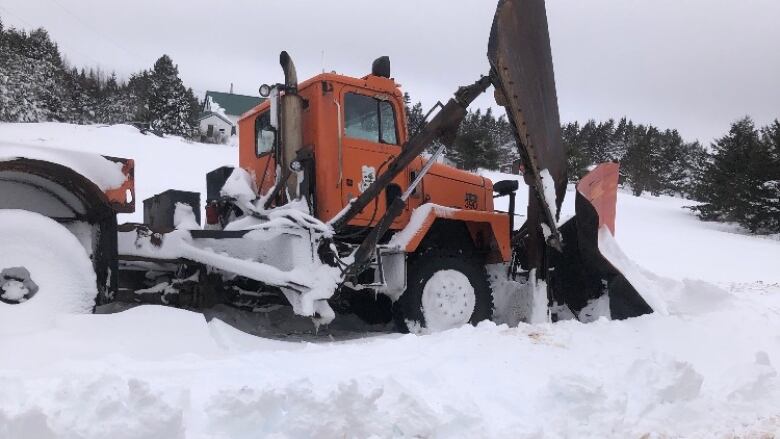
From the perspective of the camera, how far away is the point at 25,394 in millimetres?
2596

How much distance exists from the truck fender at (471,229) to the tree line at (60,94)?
38210mm

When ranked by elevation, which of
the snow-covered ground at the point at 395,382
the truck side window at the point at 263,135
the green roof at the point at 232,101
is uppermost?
the green roof at the point at 232,101

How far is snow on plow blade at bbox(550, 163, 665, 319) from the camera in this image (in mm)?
5949

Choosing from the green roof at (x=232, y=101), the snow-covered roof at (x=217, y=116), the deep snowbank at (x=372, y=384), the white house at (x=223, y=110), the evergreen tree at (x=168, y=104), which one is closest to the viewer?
the deep snowbank at (x=372, y=384)

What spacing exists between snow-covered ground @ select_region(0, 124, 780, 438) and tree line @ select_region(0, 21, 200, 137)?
131 ft

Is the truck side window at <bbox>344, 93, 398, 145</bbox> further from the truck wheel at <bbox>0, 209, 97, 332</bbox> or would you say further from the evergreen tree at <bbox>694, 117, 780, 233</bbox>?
the evergreen tree at <bbox>694, 117, 780, 233</bbox>

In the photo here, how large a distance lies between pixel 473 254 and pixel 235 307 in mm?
2622

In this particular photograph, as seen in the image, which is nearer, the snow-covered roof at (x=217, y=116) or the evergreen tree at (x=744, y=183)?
the evergreen tree at (x=744, y=183)

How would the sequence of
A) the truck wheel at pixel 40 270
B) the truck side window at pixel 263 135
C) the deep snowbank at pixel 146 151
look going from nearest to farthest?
1. the truck wheel at pixel 40 270
2. the truck side window at pixel 263 135
3. the deep snowbank at pixel 146 151

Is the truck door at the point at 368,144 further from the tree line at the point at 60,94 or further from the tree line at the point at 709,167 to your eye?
the tree line at the point at 60,94

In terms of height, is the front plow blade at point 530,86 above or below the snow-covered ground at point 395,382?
above

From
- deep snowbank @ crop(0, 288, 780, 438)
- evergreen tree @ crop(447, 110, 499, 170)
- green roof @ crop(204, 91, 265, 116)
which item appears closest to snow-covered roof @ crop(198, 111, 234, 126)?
green roof @ crop(204, 91, 265, 116)

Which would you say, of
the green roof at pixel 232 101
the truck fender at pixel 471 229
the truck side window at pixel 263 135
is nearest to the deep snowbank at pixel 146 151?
the truck side window at pixel 263 135

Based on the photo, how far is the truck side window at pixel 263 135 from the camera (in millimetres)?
6210
